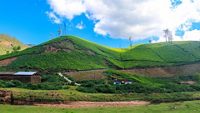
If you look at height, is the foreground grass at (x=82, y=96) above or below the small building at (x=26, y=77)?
below

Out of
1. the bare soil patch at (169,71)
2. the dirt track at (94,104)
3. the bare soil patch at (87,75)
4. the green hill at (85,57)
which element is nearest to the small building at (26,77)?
the bare soil patch at (87,75)

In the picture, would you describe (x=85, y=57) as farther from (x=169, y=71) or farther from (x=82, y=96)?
(x=82, y=96)

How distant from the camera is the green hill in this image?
12901 cm

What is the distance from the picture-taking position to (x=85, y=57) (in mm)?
140875

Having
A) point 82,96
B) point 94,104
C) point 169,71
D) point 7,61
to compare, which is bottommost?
point 94,104

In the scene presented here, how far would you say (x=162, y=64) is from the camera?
14725 cm

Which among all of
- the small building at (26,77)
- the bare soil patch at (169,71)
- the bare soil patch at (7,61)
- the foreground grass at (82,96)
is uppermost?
the bare soil patch at (7,61)

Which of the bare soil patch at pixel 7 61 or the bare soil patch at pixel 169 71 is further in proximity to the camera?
the bare soil patch at pixel 7 61

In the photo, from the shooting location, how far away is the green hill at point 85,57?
423ft

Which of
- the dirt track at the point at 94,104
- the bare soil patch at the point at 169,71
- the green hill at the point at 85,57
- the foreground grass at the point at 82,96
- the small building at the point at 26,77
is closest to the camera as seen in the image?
the dirt track at the point at 94,104

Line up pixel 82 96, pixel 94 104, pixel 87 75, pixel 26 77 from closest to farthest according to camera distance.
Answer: pixel 94 104 < pixel 82 96 < pixel 26 77 < pixel 87 75

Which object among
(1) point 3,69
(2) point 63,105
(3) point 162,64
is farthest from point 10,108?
(3) point 162,64

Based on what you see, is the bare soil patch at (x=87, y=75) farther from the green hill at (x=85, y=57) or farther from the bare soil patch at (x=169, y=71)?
the bare soil patch at (x=169, y=71)

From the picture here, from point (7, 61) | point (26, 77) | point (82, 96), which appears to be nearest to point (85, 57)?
point (7, 61)
